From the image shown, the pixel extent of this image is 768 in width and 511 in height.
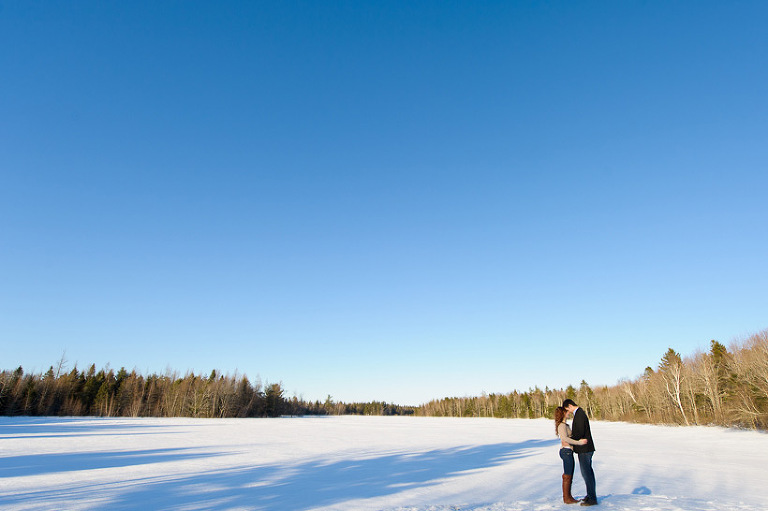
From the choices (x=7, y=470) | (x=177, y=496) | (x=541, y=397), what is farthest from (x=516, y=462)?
(x=541, y=397)

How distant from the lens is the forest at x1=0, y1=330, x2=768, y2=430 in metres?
37.1

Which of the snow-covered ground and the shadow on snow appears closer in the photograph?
the snow-covered ground

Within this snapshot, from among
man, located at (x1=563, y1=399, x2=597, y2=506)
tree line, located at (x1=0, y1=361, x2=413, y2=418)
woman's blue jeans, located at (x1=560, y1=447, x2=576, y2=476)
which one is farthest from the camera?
tree line, located at (x1=0, y1=361, x2=413, y2=418)

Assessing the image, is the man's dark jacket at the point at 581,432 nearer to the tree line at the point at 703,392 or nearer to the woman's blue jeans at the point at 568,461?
the woman's blue jeans at the point at 568,461

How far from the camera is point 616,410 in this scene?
86062 mm

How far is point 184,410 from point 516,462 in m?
80.7

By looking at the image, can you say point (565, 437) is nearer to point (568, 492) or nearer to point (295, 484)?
point (568, 492)

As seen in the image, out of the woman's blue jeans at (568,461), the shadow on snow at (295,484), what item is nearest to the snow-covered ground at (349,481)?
the shadow on snow at (295,484)

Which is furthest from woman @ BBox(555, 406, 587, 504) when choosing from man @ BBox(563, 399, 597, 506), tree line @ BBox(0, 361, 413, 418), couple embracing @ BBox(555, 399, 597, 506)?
tree line @ BBox(0, 361, 413, 418)

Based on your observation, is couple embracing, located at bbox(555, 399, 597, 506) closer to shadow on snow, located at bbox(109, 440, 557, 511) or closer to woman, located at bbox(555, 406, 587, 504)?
woman, located at bbox(555, 406, 587, 504)

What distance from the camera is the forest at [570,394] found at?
122 ft

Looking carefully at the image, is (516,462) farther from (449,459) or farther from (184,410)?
(184,410)

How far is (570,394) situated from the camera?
102 meters

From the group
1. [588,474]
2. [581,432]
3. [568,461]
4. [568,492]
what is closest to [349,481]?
[568,492]
